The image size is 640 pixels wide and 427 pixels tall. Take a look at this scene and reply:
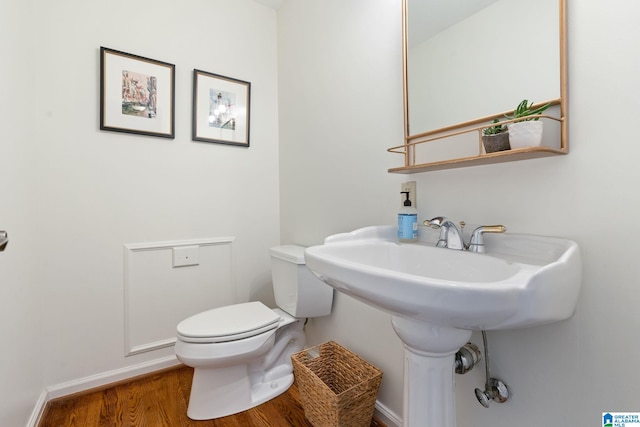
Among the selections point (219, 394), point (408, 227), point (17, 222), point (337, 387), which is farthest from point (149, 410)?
point (408, 227)

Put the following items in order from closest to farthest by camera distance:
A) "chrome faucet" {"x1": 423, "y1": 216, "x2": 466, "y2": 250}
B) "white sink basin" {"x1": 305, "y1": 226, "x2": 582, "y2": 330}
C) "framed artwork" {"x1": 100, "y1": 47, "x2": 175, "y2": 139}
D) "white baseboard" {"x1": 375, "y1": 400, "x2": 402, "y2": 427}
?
"white sink basin" {"x1": 305, "y1": 226, "x2": 582, "y2": 330} → "chrome faucet" {"x1": 423, "y1": 216, "x2": 466, "y2": 250} → "white baseboard" {"x1": 375, "y1": 400, "x2": 402, "y2": 427} → "framed artwork" {"x1": 100, "y1": 47, "x2": 175, "y2": 139}

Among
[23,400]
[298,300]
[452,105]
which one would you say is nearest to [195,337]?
[298,300]

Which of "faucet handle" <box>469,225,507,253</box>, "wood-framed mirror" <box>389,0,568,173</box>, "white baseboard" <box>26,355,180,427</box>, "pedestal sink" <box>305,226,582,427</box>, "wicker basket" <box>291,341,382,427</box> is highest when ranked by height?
"wood-framed mirror" <box>389,0,568,173</box>

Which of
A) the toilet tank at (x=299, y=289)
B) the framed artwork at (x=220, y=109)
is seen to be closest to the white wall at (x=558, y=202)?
the toilet tank at (x=299, y=289)

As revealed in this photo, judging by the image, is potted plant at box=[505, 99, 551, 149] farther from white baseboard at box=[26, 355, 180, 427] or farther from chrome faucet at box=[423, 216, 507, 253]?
white baseboard at box=[26, 355, 180, 427]

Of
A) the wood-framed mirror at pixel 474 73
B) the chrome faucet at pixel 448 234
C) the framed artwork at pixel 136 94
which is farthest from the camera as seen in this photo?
the framed artwork at pixel 136 94

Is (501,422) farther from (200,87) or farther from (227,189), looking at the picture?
(200,87)

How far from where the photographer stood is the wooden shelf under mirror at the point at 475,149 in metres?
0.74

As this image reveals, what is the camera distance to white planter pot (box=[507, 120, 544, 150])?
0.73 metres

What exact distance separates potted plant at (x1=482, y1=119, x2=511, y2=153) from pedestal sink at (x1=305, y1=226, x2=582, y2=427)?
255mm

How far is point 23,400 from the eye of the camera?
1.16 meters

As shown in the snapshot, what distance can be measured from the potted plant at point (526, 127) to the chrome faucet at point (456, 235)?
23 centimetres

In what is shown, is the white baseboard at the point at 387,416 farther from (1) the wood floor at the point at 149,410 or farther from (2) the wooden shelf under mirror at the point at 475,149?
(2) the wooden shelf under mirror at the point at 475,149

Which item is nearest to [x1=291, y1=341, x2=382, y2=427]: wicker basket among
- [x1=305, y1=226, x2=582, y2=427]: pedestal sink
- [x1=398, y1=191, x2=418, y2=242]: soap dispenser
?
[x1=305, y1=226, x2=582, y2=427]: pedestal sink
